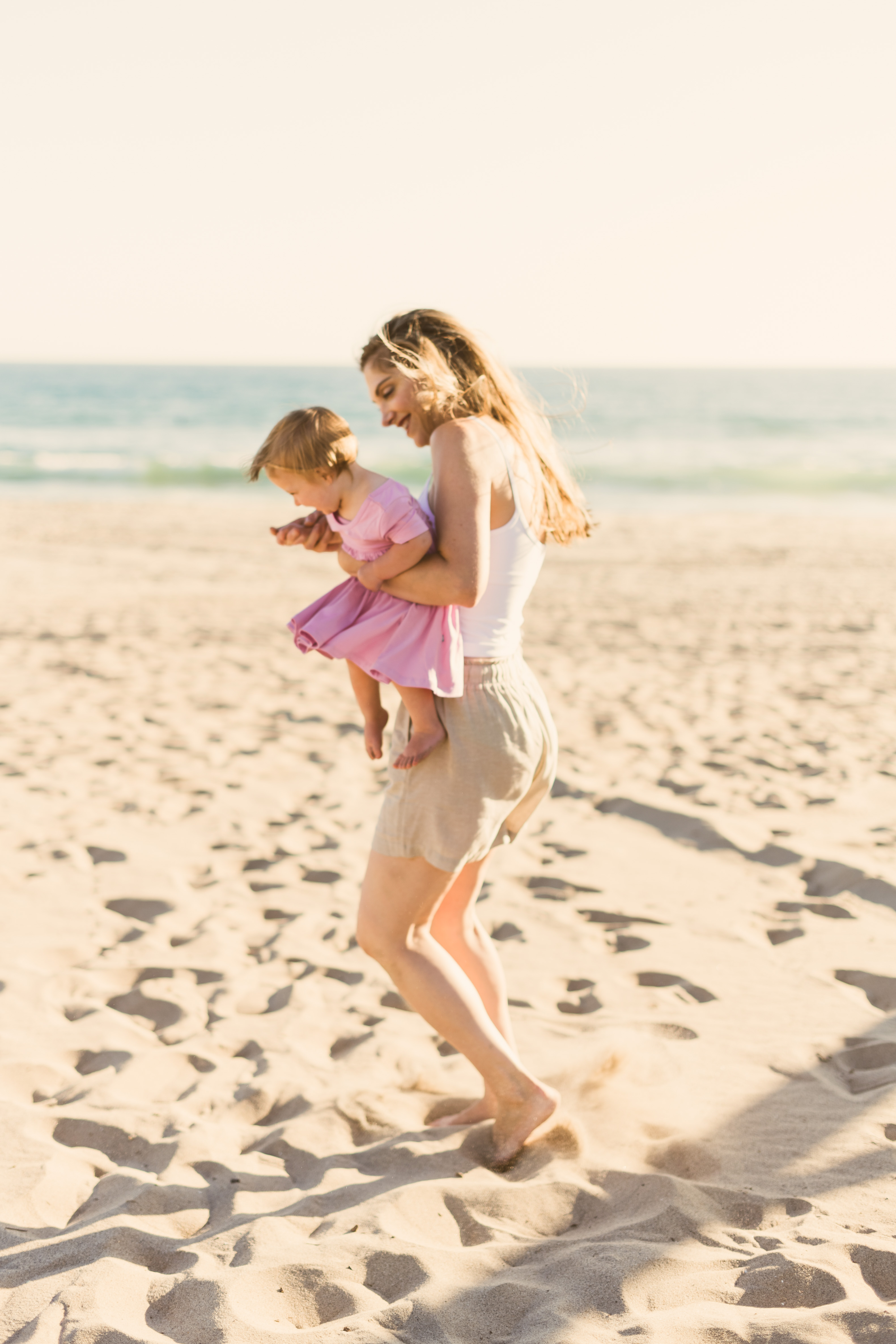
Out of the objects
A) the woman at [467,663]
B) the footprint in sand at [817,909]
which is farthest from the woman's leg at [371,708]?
the footprint in sand at [817,909]

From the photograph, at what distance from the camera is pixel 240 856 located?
14.9 ft

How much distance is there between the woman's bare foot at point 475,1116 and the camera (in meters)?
2.77

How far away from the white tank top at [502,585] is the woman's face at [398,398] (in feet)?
0.37

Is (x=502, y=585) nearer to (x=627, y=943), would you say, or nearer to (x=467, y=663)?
(x=467, y=663)

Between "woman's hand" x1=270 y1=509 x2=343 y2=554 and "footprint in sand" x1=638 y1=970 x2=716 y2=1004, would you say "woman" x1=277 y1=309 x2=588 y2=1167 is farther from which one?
"footprint in sand" x1=638 y1=970 x2=716 y2=1004

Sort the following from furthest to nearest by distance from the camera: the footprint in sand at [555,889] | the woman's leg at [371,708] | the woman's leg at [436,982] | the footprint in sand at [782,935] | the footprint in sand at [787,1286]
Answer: the footprint in sand at [555,889]
the footprint in sand at [782,935]
the woman's leg at [371,708]
the woman's leg at [436,982]
the footprint in sand at [787,1286]

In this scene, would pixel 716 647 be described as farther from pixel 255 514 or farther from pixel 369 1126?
pixel 255 514

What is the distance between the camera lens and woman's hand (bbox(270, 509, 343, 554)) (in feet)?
8.18

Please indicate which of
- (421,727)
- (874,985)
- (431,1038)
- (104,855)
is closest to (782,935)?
(874,985)

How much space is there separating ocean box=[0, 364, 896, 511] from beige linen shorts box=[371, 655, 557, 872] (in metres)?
0.54

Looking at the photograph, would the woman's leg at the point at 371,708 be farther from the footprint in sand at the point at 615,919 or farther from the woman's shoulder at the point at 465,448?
the footprint in sand at the point at 615,919

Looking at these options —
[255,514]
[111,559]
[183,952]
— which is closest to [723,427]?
[255,514]

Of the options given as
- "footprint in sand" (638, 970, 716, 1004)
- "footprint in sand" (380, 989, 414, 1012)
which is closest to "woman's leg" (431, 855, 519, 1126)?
"footprint in sand" (380, 989, 414, 1012)

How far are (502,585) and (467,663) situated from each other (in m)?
0.19
